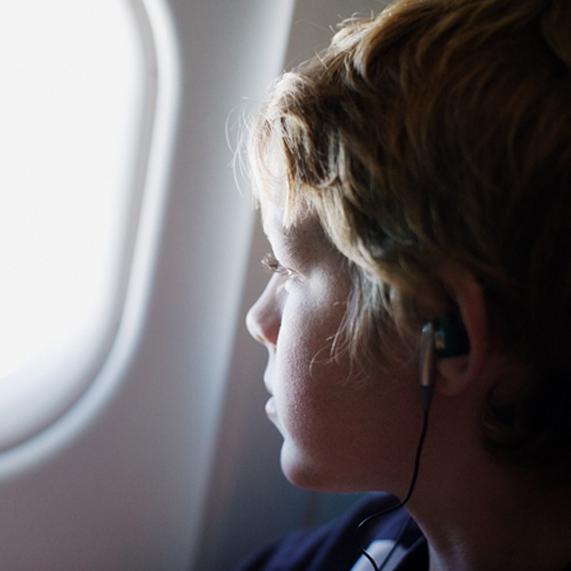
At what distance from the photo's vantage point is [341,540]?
2.82 feet

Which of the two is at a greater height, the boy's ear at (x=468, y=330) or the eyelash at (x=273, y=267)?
the eyelash at (x=273, y=267)

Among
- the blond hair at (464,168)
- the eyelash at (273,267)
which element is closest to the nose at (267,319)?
the eyelash at (273,267)

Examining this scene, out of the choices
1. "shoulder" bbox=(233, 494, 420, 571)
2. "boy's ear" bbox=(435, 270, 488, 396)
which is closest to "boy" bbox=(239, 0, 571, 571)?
"boy's ear" bbox=(435, 270, 488, 396)

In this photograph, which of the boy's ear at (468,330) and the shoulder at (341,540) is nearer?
the boy's ear at (468,330)

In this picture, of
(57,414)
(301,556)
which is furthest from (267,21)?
(301,556)

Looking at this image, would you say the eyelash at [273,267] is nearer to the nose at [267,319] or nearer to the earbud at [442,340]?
the nose at [267,319]

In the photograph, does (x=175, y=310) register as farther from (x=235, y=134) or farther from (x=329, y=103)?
(x=329, y=103)

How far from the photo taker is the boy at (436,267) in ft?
1.83

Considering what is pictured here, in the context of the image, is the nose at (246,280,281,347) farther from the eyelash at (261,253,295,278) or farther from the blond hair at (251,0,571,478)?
the blond hair at (251,0,571,478)

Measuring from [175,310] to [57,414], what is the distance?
17 centimetres

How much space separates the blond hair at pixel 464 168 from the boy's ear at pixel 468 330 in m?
0.01

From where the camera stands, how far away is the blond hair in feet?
1.81

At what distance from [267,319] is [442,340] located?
0.24 meters

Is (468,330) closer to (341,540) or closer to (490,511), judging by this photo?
(490,511)
